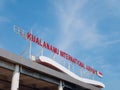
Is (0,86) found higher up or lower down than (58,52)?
lower down

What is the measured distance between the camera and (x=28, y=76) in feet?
92.8

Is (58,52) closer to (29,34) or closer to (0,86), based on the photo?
(29,34)

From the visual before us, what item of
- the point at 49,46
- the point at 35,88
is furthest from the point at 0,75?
the point at 49,46

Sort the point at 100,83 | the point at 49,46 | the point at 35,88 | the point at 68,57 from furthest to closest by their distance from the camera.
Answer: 1. the point at 100,83
2. the point at 68,57
3. the point at 49,46
4. the point at 35,88

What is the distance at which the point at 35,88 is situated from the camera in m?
35.2

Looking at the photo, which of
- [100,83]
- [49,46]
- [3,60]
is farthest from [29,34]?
[100,83]

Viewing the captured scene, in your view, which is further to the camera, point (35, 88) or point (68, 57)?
point (68, 57)

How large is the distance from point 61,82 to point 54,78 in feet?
4.69

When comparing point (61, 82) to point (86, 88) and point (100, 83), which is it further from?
point (100, 83)

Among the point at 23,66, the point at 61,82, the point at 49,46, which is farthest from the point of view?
the point at 49,46

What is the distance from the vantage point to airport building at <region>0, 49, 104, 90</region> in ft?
84.2

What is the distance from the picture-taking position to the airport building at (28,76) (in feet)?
84.2

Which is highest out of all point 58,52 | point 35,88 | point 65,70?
point 58,52

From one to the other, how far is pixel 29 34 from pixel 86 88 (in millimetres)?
10176
